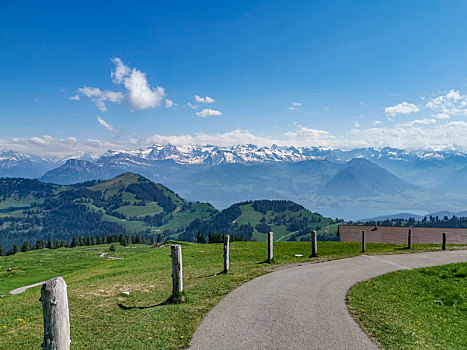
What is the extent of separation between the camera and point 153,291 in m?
21.3

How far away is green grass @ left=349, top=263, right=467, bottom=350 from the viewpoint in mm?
12008

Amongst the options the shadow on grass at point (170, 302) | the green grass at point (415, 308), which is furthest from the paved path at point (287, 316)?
the shadow on grass at point (170, 302)

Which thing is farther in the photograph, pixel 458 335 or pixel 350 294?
pixel 350 294

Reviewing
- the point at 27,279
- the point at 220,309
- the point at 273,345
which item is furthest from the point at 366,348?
the point at 27,279

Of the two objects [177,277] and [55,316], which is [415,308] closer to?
[177,277]

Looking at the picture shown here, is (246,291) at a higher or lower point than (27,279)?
higher

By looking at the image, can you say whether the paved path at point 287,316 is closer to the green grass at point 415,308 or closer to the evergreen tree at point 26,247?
the green grass at point 415,308

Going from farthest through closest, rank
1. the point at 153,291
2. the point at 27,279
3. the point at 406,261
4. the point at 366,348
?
the point at 27,279 → the point at 406,261 → the point at 153,291 → the point at 366,348

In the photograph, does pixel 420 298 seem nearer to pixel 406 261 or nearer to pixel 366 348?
pixel 366 348

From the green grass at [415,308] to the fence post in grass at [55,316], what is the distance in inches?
425

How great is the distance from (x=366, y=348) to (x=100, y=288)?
1847 cm

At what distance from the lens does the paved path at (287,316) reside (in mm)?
11305

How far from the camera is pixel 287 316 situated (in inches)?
552

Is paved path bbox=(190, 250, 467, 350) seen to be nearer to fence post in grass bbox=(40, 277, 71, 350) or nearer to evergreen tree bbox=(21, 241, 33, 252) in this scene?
fence post in grass bbox=(40, 277, 71, 350)
